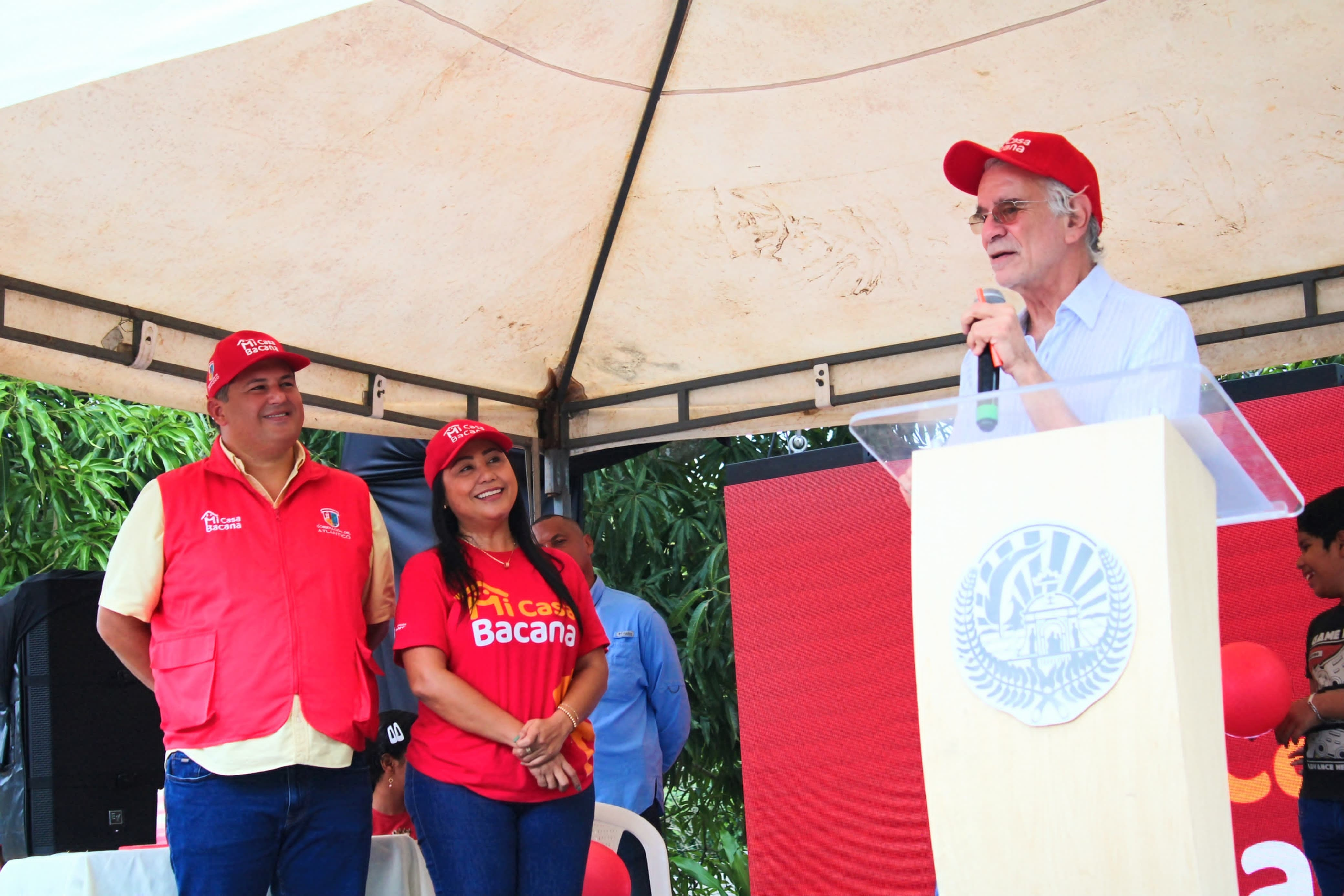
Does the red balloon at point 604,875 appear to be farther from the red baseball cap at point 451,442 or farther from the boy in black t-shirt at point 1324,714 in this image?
the boy in black t-shirt at point 1324,714

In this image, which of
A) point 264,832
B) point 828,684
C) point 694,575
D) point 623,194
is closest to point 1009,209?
point 264,832

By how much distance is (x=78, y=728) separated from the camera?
142 inches

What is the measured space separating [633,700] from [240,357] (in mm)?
1897

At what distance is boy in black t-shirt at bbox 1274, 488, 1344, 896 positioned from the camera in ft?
10.2

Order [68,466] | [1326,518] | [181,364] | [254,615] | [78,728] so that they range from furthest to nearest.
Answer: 1. [68,466]
2. [78,728]
3. [181,364]
4. [1326,518]
5. [254,615]

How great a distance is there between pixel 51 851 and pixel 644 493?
347 centimetres

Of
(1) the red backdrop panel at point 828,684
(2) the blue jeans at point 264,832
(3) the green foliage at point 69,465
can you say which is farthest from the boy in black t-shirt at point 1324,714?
(3) the green foliage at point 69,465

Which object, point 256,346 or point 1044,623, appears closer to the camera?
point 1044,623

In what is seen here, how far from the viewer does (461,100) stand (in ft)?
10.5

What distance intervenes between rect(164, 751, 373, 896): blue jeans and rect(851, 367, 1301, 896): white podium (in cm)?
151

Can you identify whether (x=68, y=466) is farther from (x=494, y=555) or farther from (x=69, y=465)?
(x=494, y=555)

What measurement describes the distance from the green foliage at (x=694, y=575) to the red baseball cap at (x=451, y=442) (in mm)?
3200

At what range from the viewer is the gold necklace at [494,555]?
2895mm

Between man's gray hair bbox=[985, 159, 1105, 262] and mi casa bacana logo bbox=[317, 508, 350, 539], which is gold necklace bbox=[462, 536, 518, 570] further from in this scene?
man's gray hair bbox=[985, 159, 1105, 262]
